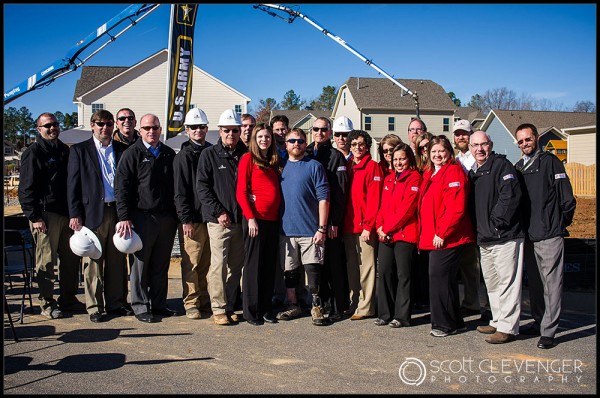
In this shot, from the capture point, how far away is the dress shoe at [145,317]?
277 inches

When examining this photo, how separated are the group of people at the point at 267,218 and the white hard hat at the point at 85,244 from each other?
119 mm

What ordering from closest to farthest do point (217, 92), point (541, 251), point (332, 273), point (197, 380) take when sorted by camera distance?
1. point (197, 380)
2. point (541, 251)
3. point (332, 273)
4. point (217, 92)

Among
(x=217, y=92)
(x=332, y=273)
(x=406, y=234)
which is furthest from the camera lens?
(x=217, y=92)

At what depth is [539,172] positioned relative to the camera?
6.18 m

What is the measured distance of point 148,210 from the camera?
23.4 ft

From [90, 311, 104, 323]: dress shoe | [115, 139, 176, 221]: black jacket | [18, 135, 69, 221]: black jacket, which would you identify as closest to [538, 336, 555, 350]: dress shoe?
[115, 139, 176, 221]: black jacket

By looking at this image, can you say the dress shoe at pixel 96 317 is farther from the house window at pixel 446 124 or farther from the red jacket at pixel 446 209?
the house window at pixel 446 124

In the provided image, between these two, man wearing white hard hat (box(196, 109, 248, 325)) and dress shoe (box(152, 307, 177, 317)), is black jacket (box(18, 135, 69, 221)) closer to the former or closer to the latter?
dress shoe (box(152, 307, 177, 317))

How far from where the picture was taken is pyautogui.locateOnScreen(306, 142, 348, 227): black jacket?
7.07 m

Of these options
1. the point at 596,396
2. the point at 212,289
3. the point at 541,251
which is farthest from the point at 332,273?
the point at 596,396

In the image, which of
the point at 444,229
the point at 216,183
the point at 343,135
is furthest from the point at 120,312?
the point at 444,229

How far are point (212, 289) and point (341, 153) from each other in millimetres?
2294

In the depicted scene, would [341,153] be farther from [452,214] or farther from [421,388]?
[421,388]

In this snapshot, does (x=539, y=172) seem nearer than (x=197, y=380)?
No
